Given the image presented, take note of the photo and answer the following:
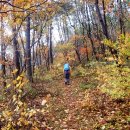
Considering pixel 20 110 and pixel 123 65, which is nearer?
pixel 20 110

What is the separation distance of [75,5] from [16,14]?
25.7 m

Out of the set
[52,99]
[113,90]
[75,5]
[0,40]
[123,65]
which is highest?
[75,5]

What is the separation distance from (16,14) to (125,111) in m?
6.69

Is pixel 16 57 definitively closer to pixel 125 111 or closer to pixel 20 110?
pixel 125 111

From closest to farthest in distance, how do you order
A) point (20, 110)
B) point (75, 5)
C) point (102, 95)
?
point (20, 110), point (102, 95), point (75, 5)

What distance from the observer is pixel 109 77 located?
27.5ft

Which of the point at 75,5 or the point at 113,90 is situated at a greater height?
the point at 75,5

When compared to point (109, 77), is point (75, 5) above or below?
above

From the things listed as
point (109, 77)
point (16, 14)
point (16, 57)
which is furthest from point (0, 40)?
point (109, 77)

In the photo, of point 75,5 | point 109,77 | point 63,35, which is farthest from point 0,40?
point 63,35

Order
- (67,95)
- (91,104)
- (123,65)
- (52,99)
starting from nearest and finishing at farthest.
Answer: (123,65)
(91,104)
(52,99)
(67,95)

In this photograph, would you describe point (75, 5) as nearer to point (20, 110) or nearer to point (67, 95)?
point (67, 95)

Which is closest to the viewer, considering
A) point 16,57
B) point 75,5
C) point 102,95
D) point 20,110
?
point 20,110

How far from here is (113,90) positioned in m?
8.34
